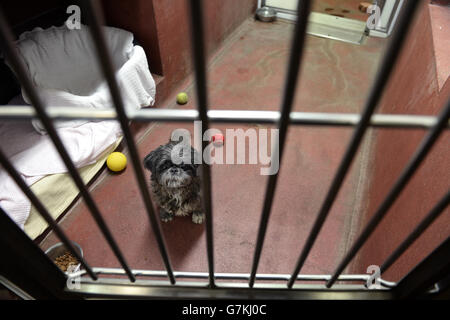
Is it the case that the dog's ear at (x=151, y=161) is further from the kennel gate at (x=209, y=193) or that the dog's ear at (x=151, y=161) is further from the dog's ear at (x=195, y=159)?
the kennel gate at (x=209, y=193)

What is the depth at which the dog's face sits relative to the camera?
1418 millimetres

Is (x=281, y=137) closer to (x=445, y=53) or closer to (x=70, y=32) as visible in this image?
(x=445, y=53)

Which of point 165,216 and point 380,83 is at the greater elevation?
point 380,83

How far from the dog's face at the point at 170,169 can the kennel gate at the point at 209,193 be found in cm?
55

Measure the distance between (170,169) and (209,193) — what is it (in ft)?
2.74

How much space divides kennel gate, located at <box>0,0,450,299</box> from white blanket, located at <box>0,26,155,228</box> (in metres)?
0.87

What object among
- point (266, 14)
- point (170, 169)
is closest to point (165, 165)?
point (170, 169)

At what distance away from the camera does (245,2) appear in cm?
346

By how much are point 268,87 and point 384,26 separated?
1764 millimetres

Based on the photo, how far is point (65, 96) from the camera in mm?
1739

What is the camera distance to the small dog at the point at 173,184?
1431 millimetres

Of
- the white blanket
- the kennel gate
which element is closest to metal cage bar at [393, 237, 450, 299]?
the kennel gate

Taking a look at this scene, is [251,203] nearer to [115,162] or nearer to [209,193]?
[115,162]
